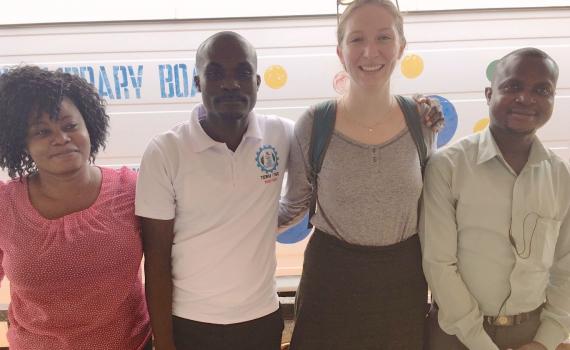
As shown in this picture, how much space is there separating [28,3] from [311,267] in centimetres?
205

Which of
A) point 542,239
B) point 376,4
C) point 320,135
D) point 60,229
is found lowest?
point 542,239

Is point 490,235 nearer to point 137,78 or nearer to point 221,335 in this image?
point 221,335

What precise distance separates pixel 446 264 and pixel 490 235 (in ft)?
0.63

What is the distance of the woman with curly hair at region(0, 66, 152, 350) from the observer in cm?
159

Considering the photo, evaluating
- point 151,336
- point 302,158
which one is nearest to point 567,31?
point 302,158

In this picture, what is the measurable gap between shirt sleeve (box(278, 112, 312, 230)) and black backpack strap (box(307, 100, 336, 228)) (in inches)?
1.0

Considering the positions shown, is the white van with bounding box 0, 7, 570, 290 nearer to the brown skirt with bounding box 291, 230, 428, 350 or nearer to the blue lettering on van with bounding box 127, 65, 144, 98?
the blue lettering on van with bounding box 127, 65, 144, 98

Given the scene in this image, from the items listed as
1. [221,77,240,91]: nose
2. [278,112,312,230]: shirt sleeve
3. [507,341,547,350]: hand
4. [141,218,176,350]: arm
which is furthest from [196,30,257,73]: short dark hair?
[507,341,547,350]: hand

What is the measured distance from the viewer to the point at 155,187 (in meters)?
1.61

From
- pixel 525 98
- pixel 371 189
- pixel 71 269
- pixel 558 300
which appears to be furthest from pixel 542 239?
pixel 71 269

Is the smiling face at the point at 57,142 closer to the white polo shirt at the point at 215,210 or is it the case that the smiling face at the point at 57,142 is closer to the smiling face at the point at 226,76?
the white polo shirt at the point at 215,210

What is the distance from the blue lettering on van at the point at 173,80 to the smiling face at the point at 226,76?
0.85 meters

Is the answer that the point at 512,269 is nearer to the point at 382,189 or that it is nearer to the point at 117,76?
the point at 382,189

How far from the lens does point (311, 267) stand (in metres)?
1.80
